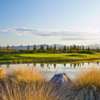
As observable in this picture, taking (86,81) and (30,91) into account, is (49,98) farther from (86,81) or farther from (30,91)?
(86,81)

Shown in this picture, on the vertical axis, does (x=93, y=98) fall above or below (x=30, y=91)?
below

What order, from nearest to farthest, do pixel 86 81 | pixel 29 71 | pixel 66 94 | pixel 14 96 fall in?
pixel 14 96
pixel 66 94
pixel 86 81
pixel 29 71

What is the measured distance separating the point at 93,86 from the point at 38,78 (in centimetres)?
215

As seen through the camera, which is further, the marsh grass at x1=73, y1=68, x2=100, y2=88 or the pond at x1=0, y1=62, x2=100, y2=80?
the pond at x1=0, y1=62, x2=100, y2=80

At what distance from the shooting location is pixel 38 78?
10.9 meters

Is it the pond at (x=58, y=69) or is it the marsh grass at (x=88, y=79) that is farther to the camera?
the pond at (x=58, y=69)

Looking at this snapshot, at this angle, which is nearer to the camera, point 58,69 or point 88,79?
point 88,79

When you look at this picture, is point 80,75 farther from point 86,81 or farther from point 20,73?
point 20,73

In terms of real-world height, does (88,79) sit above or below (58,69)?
above

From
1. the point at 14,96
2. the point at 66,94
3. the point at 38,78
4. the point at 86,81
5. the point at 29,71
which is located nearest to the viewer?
the point at 14,96

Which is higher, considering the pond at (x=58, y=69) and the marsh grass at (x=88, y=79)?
the marsh grass at (x=88, y=79)

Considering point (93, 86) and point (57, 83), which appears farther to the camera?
point (57, 83)

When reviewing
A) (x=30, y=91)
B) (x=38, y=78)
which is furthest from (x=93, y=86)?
(x=30, y=91)

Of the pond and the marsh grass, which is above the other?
the marsh grass
